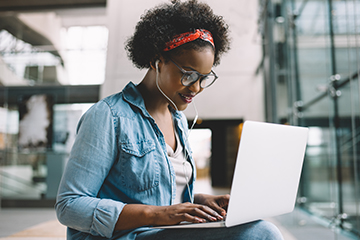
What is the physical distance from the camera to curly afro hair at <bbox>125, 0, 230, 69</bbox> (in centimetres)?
104

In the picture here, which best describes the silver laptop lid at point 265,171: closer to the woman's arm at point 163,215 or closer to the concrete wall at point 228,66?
the woman's arm at point 163,215

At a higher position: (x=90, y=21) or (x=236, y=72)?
(x=90, y=21)

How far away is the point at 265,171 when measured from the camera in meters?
0.81

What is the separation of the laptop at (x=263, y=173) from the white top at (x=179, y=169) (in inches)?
11.6

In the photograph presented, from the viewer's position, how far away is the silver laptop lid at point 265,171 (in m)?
0.74

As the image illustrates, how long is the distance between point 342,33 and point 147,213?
2789mm

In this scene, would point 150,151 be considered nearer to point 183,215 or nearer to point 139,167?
point 139,167

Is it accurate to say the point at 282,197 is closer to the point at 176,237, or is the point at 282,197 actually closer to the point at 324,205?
the point at 176,237

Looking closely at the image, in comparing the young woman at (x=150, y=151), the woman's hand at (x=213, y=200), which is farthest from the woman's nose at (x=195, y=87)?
the woman's hand at (x=213, y=200)

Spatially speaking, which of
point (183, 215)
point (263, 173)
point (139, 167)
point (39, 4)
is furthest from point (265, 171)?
point (39, 4)

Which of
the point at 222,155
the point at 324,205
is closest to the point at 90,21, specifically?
the point at 324,205

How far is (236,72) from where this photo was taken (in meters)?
3.16

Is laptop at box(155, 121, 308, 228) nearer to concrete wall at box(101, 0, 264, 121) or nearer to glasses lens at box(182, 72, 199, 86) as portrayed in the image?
glasses lens at box(182, 72, 199, 86)

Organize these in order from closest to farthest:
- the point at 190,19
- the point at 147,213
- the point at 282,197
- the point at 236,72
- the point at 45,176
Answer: the point at 147,213, the point at 282,197, the point at 190,19, the point at 236,72, the point at 45,176
